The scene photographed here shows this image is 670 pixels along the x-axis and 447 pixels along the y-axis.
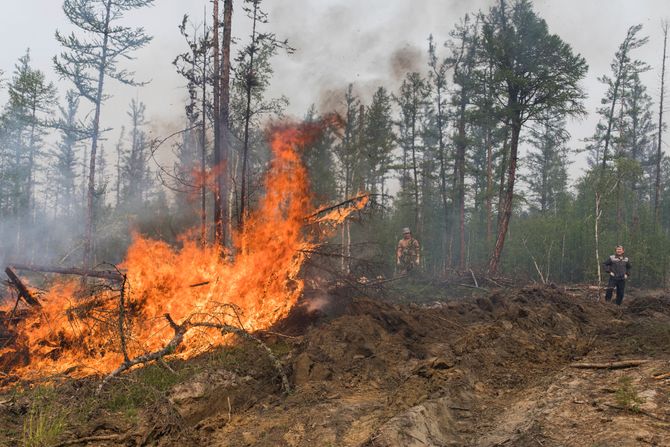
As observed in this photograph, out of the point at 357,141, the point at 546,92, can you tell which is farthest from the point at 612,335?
the point at 357,141

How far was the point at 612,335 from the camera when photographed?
8.52m

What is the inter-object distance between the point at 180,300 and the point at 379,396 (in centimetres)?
472

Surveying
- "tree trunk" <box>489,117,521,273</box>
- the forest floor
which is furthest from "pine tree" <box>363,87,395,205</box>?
the forest floor

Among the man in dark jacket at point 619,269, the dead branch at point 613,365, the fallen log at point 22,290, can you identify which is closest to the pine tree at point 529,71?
the man in dark jacket at point 619,269

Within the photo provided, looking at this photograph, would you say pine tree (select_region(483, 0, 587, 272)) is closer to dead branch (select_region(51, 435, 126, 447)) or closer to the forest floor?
the forest floor

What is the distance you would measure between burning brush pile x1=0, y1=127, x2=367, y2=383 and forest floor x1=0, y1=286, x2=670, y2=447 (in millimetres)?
673

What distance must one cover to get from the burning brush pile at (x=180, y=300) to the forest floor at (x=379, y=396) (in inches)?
26.5

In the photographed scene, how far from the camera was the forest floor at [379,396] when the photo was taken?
4520mm

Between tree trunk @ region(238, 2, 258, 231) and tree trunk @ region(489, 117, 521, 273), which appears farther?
tree trunk @ region(489, 117, 521, 273)

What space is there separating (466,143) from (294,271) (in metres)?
21.3

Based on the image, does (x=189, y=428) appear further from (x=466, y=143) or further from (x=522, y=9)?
(x=466, y=143)

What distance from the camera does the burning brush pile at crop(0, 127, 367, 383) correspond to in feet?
24.3

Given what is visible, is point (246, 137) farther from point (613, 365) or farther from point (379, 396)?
point (613, 365)

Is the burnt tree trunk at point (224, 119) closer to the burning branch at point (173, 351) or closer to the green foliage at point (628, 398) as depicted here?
the burning branch at point (173, 351)
